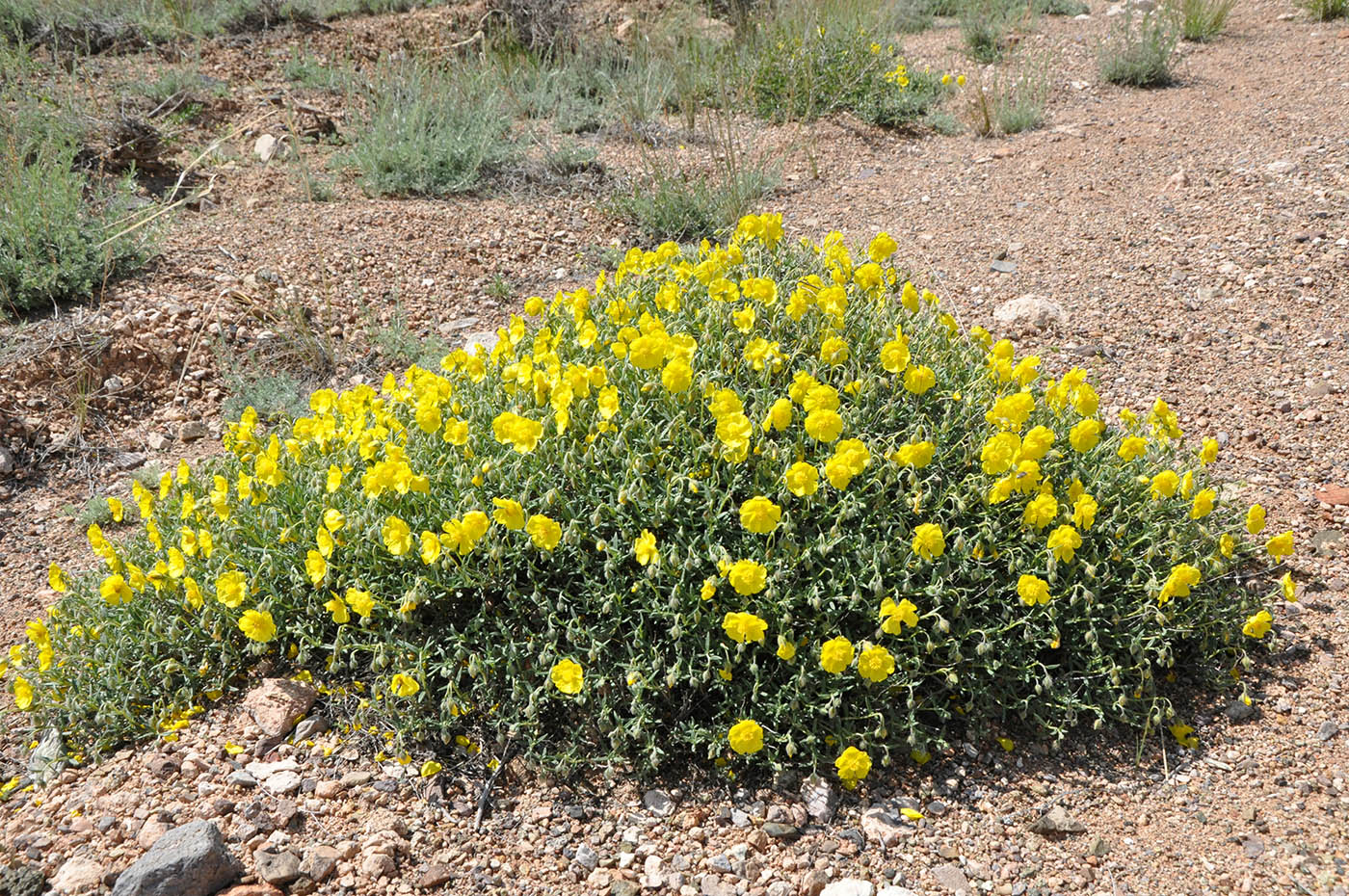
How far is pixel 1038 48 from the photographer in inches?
324

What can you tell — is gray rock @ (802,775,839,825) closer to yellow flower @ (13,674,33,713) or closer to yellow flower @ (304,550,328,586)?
yellow flower @ (304,550,328,586)

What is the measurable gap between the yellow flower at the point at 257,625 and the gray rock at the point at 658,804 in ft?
3.41

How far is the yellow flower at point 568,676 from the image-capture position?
2275 millimetres

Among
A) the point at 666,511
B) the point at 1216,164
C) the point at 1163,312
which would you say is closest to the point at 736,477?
the point at 666,511

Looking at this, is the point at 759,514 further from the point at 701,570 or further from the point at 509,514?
the point at 509,514

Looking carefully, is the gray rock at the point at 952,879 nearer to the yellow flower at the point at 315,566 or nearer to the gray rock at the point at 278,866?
the gray rock at the point at 278,866

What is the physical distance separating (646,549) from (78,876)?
56.8 inches

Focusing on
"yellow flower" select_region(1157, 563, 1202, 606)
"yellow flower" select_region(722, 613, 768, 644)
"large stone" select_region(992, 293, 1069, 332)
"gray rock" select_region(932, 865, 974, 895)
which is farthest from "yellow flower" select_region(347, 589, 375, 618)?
"large stone" select_region(992, 293, 1069, 332)

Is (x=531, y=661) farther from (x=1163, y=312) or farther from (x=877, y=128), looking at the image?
(x=877, y=128)

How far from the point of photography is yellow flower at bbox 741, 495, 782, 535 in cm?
230

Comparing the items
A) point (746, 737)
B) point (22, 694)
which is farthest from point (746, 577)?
point (22, 694)

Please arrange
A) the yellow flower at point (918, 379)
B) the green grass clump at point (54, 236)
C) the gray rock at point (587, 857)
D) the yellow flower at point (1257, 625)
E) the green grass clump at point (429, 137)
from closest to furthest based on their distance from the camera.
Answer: the gray rock at point (587, 857) < the yellow flower at point (1257, 625) < the yellow flower at point (918, 379) < the green grass clump at point (54, 236) < the green grass clump at point (429, 137)

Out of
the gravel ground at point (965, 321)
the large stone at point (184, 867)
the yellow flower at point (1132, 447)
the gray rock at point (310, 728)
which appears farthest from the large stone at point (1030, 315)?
the large stone at point (184, 867)

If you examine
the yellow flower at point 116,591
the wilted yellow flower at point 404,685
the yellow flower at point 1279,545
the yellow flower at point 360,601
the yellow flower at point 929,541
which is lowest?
the wilted yellow flower at point 404,685
